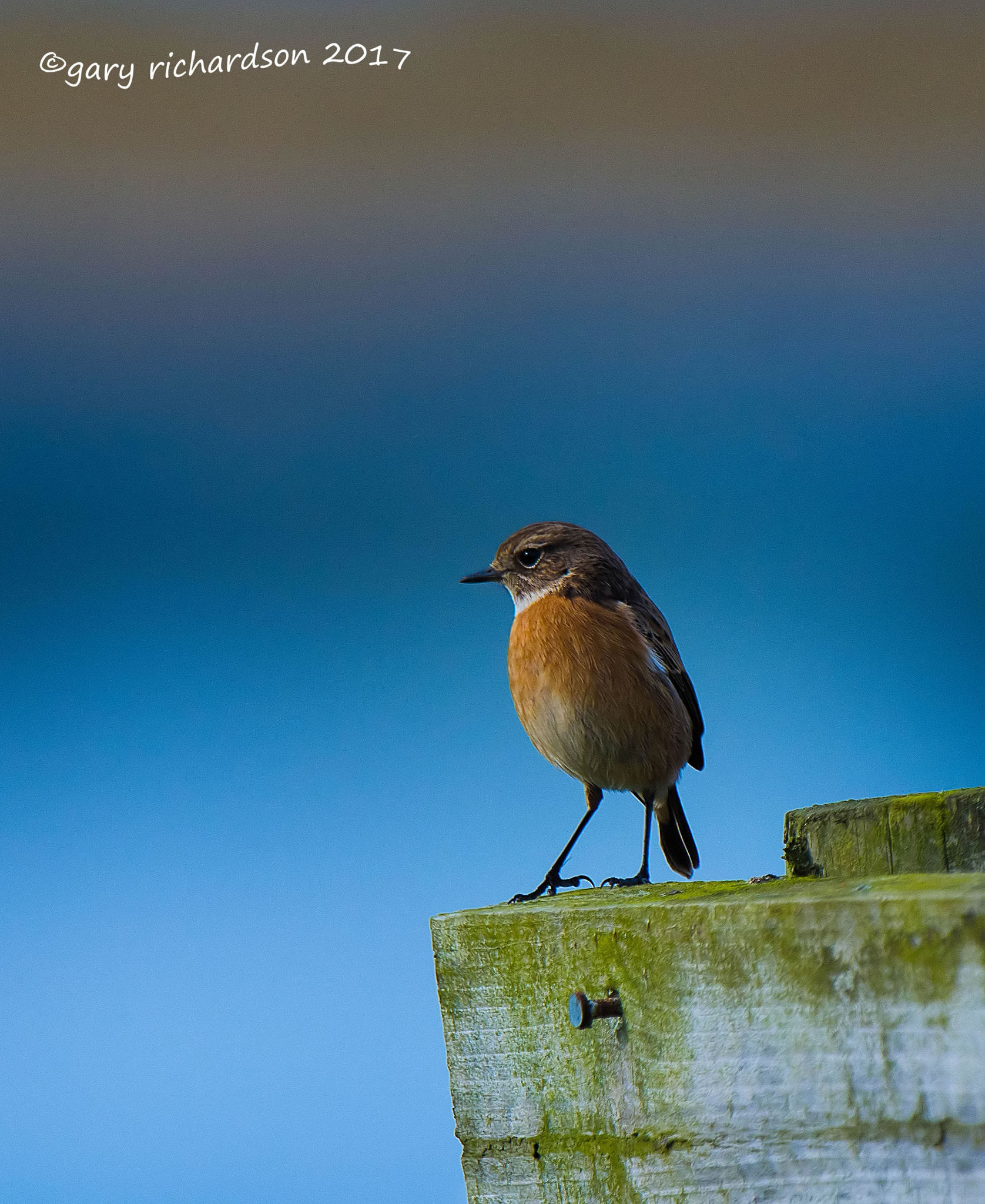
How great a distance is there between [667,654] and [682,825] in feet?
2.60

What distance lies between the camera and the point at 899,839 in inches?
75.3

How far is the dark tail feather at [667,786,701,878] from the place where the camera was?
4.03 metres

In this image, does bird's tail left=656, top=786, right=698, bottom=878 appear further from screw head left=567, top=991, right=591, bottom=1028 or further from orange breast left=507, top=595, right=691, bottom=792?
screw head left=567, top=991, right=591, bottom=1028

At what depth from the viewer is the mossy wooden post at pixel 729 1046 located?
1088 mm

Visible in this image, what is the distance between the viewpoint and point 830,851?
193cm

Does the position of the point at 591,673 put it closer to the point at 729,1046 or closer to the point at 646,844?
the point at 646,844

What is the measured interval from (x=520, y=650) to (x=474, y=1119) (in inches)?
85.2

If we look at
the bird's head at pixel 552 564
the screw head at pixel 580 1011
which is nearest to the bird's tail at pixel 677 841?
the bird's head at pixel 552 564

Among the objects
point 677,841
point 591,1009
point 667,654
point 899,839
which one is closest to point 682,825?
point 677,841

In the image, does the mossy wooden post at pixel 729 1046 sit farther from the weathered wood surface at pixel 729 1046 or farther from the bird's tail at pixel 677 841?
the bird's tail at pixel 677 841

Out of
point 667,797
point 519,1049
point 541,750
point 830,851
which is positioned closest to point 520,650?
point 541,750

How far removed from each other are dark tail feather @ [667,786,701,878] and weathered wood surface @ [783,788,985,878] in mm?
2044

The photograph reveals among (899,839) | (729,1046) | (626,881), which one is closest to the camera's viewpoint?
(729,1046)

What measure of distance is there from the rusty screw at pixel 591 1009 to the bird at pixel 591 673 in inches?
70.6
